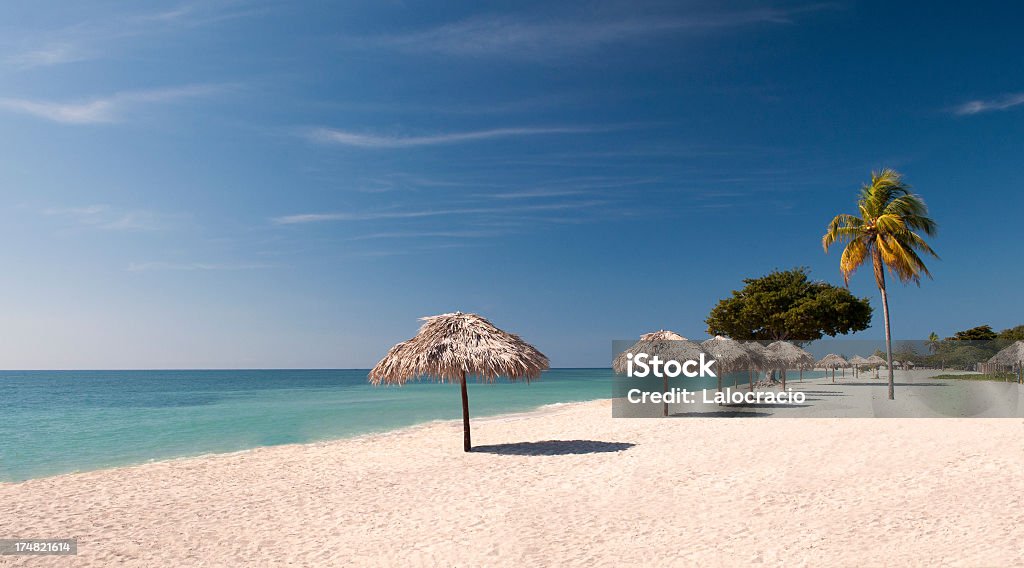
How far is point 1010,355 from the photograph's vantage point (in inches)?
821

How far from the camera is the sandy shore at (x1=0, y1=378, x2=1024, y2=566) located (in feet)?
18.1

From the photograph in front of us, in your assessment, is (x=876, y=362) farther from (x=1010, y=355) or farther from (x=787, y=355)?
(x=787, y=355)

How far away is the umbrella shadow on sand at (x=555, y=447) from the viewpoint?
10.9m

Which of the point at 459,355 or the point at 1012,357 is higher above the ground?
the point at 459,355

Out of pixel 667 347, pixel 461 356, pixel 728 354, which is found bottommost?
pixel 728 354

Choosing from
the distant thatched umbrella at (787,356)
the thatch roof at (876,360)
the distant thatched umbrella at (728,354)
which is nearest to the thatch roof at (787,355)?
the distant thatched umbrella at (787,356)

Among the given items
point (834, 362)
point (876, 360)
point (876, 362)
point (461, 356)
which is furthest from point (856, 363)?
point (461, 356)

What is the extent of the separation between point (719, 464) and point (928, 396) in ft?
43.6

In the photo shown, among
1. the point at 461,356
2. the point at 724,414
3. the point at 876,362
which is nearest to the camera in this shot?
the point at 461,356

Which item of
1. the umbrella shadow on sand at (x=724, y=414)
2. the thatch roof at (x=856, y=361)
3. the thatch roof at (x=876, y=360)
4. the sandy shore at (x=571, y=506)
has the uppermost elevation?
the thatch roof at (x=856, y=361)

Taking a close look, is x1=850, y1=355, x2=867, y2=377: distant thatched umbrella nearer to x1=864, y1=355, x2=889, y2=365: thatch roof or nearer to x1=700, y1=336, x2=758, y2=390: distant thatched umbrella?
x1=864, y1=355, x2=889, y2=365: thatch roof

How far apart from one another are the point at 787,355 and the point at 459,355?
13.7 metres

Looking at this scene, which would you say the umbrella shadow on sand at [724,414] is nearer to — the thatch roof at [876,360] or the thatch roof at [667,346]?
the thatch roof at [667,346]

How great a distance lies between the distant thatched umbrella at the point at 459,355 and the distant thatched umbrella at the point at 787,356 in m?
11.1
